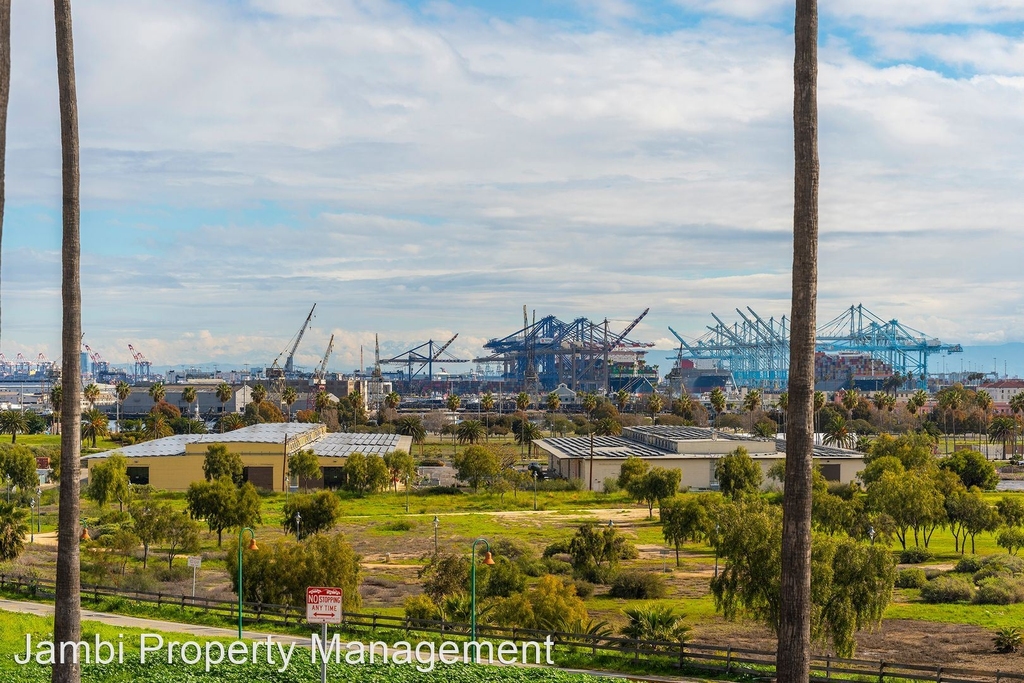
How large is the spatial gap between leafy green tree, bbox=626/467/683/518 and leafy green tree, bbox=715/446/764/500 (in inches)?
154

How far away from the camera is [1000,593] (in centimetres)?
3716

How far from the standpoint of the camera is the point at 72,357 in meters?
12.3

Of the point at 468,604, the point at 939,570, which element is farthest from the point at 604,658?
the point at 939,570

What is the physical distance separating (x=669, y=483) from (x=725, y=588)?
114 feet

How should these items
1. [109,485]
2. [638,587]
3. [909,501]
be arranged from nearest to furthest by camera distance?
1. [638,587]
2. [909,501]
3. [109,485]

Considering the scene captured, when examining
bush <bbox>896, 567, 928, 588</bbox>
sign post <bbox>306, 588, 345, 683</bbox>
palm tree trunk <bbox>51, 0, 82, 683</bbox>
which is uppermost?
palm tree trunk <bbox>51, 0, 82, 683</bbox>

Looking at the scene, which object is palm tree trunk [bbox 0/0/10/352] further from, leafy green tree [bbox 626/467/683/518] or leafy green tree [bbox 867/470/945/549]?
leafy green tree [bbox 626/467/683/518]

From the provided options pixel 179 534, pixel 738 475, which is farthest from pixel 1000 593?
pixel 179 534

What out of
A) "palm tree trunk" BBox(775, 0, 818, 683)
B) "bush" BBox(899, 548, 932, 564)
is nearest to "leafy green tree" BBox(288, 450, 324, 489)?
"bush" BBox(899, 548, 932, 564)

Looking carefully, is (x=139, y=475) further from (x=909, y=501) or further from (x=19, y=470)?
(x=909, y=501)

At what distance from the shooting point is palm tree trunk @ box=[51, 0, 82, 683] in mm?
12078

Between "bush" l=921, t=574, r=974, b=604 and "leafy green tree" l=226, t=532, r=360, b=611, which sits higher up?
"leafy green tree" l=226, t=532, r=360, b=611

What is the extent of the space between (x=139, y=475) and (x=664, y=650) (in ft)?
195

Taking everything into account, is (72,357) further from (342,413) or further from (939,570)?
(342,413)
